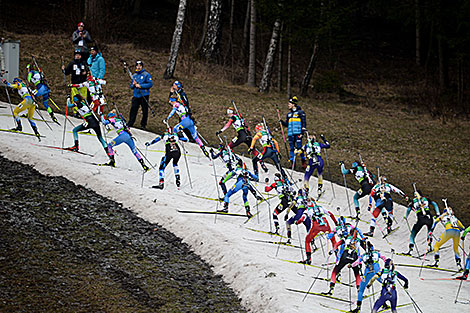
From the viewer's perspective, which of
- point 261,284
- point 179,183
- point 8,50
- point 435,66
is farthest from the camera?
point 435,66

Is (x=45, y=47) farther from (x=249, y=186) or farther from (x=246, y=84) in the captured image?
(x=249, y=186)

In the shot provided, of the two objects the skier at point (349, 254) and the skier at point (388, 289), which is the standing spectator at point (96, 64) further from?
the skier at point (388, 289)

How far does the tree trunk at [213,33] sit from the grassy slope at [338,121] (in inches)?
46.0

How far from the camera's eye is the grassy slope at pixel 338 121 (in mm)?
20031

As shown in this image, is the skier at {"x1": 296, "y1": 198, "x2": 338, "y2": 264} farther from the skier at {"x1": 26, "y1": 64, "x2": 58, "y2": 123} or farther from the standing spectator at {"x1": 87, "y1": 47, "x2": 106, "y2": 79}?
the standing spectator at {"x1": 87, "y1": 47, "x2": 106, "y2": 79}

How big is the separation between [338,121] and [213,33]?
33.7 feet

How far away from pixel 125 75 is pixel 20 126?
11016 millimetres

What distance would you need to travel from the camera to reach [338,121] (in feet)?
84.4

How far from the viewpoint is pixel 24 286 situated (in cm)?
881

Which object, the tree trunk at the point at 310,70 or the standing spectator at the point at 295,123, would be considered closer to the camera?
the standing spectator at the point at 295,123

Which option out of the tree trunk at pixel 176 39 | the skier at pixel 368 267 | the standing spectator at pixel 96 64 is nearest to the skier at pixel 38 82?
the standing spectator at pixel 96 64

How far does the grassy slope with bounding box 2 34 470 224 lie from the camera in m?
20.0

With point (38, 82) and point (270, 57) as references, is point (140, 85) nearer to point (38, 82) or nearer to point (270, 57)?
point (38, 82)

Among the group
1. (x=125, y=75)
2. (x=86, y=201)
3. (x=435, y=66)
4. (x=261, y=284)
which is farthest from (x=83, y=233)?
(x=435, y=66)
